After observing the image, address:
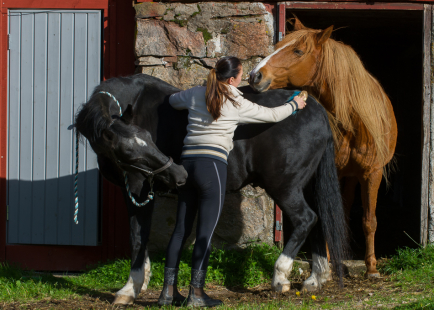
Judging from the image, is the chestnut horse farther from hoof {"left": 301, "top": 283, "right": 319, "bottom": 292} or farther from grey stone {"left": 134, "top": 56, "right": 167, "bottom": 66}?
grey stone {"left": 134, "top": 56, "right": 167, "bottom": 66}

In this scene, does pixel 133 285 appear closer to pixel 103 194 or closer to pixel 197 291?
pixel 197 291

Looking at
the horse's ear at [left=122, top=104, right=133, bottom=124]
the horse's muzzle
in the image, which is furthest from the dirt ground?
the horse's muzzle

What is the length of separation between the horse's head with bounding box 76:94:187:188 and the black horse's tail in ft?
4.47

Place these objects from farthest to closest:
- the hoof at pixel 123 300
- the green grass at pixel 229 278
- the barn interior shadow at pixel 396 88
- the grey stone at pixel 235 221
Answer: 1. the barn interior shadow at pixel 396 88
2. the grey stone at pixel 235 221
3. the green grass at pixel 229 278
4. the hoof at pixel 123 300

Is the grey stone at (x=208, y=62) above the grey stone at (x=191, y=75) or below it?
above

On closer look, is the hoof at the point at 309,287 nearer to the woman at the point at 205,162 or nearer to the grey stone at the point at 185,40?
the woman at the point at 205,162

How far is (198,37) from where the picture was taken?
4.36 meters

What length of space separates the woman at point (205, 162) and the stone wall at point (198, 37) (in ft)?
4.85

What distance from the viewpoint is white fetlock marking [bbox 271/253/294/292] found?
127 inches

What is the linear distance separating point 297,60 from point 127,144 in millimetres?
1856

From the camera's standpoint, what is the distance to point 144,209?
10.6ft

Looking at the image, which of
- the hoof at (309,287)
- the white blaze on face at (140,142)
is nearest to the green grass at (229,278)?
the hoof at (309,287)

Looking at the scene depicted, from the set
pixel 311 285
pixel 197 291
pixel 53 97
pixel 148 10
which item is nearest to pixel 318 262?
pixel 311 285

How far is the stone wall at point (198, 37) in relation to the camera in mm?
4348
